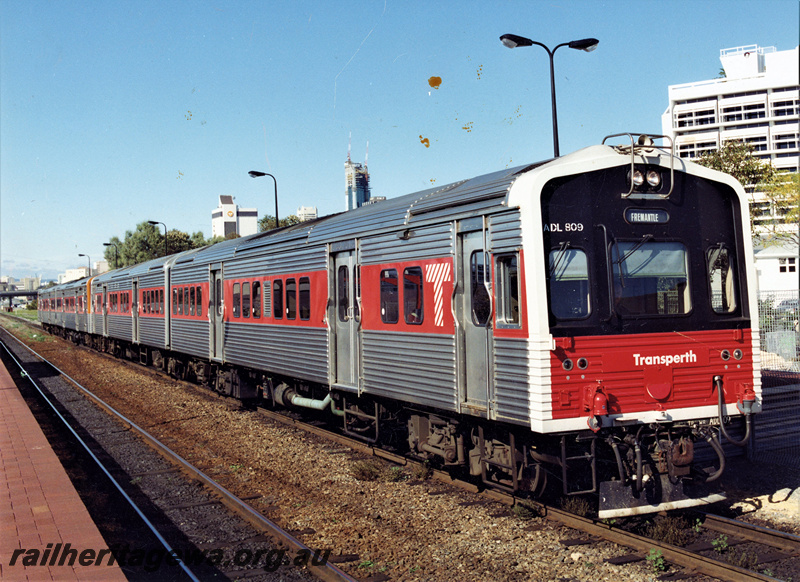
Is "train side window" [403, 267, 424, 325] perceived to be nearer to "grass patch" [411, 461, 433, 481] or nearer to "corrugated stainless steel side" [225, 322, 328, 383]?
"grass patch" [411, 461, 433, 481]

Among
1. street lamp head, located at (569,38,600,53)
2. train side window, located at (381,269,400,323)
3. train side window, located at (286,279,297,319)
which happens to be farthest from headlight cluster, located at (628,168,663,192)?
street lamp head, located at (569,38,600,53)

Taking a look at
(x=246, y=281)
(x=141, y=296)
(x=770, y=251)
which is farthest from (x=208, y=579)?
(x=770, y=251)

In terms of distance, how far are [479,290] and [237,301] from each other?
900 centimetres

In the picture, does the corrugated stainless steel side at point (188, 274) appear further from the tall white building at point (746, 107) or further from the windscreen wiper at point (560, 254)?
the tall white building at point (746, 107)

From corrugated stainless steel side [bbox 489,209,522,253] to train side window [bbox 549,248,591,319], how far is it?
389mm

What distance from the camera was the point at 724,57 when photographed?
347 ft

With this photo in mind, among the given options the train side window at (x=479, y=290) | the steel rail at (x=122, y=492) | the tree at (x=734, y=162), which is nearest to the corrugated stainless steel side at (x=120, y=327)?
the steel rail at (x=122, y=492)

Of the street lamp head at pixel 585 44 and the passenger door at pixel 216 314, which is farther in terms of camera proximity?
the passenger door at pixel 216 314

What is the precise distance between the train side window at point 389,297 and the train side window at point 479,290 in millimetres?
1747

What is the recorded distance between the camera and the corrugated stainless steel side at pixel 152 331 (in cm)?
2219

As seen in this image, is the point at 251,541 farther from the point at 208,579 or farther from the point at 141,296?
the point at 141,296

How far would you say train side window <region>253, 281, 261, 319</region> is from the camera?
1435cm

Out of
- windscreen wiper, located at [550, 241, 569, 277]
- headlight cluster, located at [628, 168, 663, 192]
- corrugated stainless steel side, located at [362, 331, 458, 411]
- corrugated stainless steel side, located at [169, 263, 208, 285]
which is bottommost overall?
corrugated stainless steel side, located at [362, 331, 458, 411]

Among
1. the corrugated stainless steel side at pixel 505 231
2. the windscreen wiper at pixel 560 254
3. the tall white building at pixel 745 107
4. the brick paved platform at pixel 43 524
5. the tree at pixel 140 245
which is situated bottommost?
the brick paved platform at pixel 43 524
